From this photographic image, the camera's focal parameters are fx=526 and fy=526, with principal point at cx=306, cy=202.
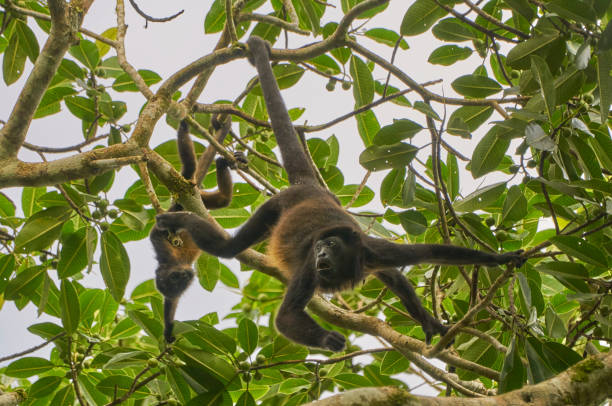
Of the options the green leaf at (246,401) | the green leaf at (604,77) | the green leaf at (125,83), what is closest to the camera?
the green leaf at (604,77)

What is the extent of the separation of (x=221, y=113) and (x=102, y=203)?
1.41m

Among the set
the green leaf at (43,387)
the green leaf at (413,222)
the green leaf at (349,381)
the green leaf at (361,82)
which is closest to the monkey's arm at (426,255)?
the green leaf at (413,222)

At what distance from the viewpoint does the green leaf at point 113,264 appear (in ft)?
12.9

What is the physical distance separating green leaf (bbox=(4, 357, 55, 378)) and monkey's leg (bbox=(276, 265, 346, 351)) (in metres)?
1.87

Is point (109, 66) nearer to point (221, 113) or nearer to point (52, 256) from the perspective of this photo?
point (221, 113)

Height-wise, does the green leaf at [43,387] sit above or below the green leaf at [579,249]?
above

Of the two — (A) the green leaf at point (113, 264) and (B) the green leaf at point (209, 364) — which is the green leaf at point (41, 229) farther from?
→ (B) the green leaf at point (209, 364)

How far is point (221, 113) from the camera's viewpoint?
→ 470 cm

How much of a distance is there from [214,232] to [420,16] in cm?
219

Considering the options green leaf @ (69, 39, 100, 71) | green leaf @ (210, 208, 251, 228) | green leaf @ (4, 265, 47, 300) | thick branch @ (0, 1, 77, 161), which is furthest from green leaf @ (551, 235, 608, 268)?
green leaf @ (69, 39, 100, 71)

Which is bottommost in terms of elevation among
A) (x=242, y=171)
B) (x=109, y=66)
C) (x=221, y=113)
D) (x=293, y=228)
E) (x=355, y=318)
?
(x=355, y=318)

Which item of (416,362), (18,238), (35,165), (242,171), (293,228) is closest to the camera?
(35,165)

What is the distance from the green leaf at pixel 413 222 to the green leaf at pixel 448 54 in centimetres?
134

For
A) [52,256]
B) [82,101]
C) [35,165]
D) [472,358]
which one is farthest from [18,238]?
[472,358]
